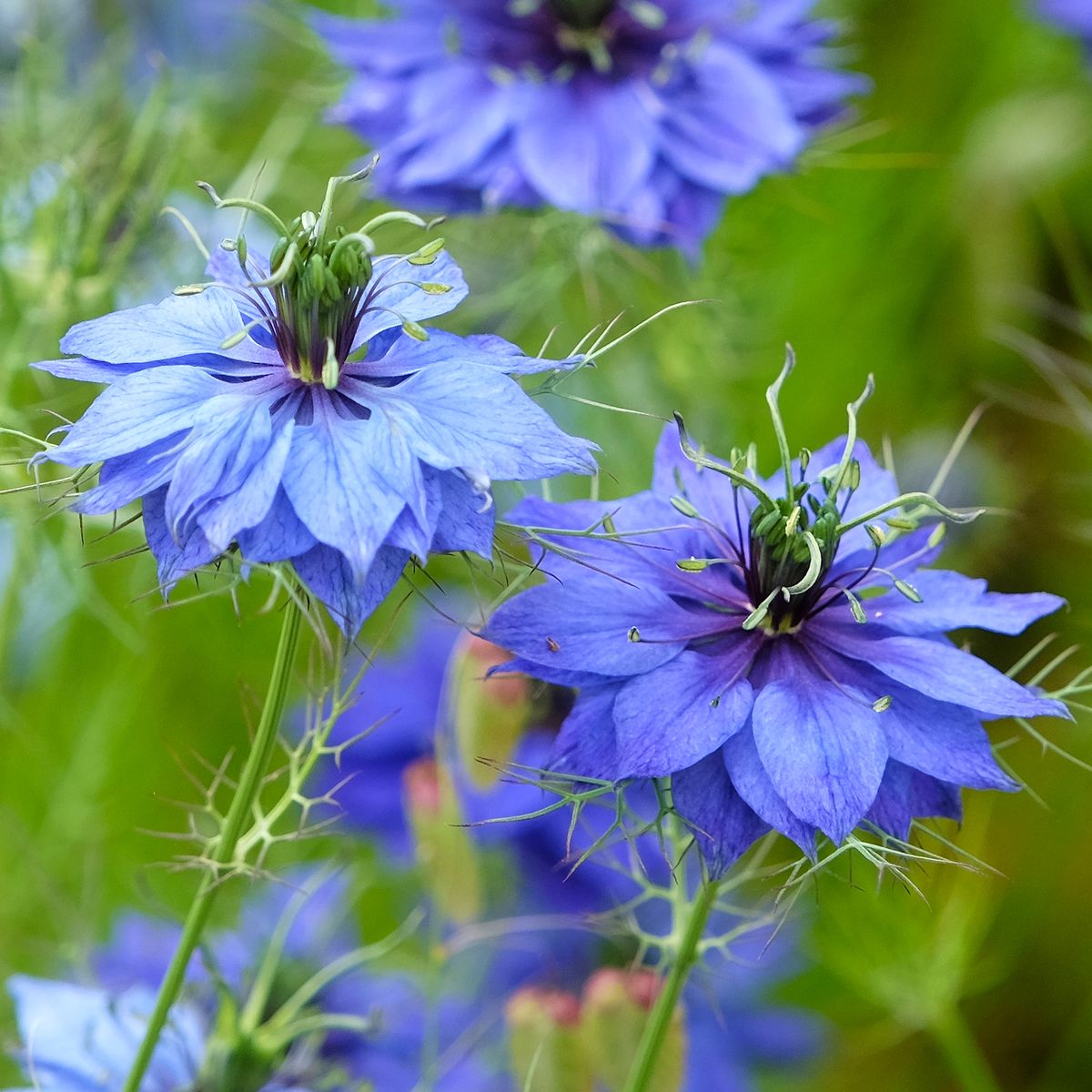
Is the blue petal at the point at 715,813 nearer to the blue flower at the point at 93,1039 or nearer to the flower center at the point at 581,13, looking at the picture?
the blue flower at the point at 93,1039

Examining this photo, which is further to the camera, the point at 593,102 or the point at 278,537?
the point at 593,102

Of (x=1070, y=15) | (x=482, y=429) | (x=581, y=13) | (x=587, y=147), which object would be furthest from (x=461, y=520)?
(x=1070, y=15)

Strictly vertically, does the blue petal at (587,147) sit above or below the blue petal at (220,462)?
below

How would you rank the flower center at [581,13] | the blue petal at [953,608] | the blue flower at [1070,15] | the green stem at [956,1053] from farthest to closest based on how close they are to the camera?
the blue flower at [1070,15] → the flower center at [581,13] → the green stem at [956,1053] → the blue petal at [953,608]

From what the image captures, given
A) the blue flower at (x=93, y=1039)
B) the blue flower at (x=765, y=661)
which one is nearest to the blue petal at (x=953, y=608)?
the blue flower at (x=765, y=661)

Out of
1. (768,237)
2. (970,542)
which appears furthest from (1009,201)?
(970,542)

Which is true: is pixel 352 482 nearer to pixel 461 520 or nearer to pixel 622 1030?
pixel 461 520

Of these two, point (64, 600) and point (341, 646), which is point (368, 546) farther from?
point (64, 600)
